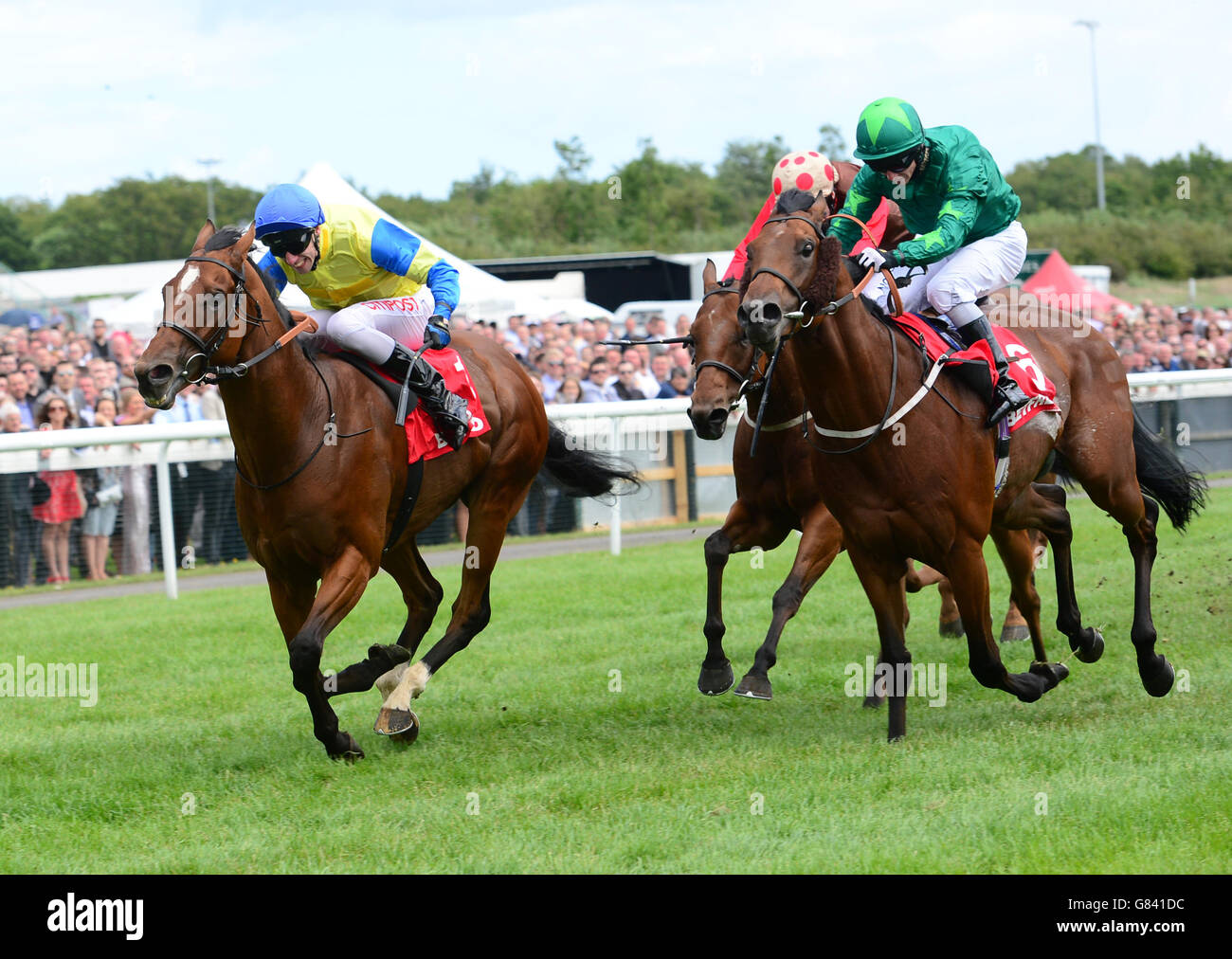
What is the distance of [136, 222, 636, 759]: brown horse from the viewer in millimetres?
4848

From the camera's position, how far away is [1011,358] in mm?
5820

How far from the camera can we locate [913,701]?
608cm

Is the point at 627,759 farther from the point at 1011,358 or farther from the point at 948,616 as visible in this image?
the point at 948,616

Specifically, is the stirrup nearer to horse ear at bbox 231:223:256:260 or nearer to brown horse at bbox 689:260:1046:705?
brown horse at bbox 689:260:1046:705

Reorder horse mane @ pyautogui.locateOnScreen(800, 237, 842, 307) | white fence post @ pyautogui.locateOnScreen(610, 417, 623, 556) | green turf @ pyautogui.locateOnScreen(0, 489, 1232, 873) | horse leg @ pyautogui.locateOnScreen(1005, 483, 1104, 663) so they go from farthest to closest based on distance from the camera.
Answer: white fence post @ pyautogui.locateOnScreen(610, 417, 623, 556) → horse leg @ pyautogui.locateOnScreen(1005, 483, 1104, 663) → horse mane @ pyautogui.locateOnScreen(800, 237, 842, 307) → green turf @ pyautogui.locateOnScreen(0, 489, 1232, 873)

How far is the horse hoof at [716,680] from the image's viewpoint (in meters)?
6.07

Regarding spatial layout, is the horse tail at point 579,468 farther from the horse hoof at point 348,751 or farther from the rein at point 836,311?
the horse hoof at point 348,751

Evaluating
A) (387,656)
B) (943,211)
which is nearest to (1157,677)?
(943,211)

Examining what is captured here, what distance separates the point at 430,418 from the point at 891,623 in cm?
202

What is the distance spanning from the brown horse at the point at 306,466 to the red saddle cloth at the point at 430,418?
0.21 ft

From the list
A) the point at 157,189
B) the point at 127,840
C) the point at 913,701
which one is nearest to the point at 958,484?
the point at 913,701

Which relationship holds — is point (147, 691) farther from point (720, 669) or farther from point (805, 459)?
point (805, 459)

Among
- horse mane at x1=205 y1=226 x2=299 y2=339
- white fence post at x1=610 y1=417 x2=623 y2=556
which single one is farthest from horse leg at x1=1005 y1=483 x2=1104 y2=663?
white fence post at x1=610 y1=417 x2=623 y2=556

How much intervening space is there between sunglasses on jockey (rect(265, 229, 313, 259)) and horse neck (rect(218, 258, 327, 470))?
225 mm
